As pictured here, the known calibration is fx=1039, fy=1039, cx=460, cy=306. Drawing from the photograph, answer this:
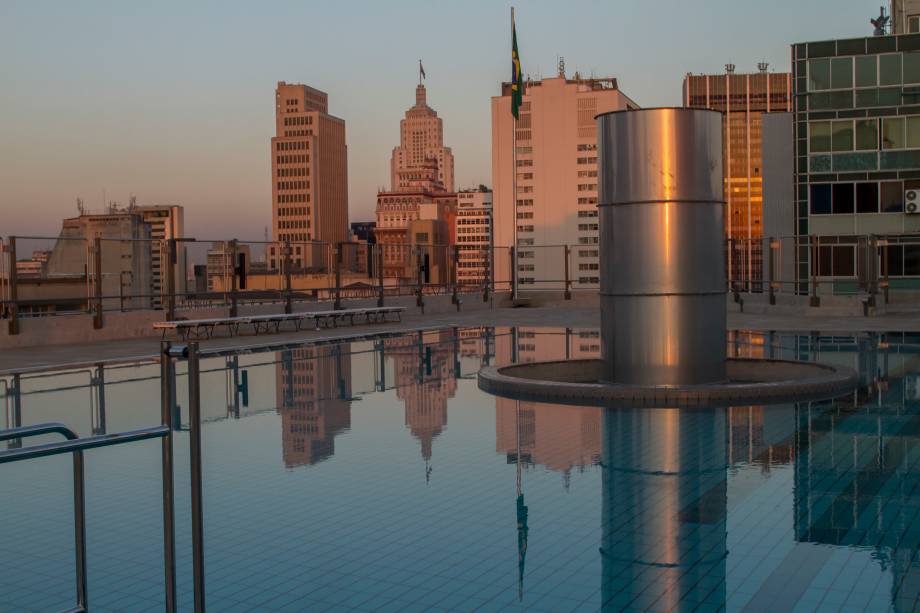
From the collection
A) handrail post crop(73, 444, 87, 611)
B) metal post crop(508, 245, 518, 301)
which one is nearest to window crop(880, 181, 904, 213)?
metal post crop(508, 245, 518, 301)

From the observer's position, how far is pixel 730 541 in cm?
588

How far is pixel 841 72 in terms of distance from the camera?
40500 millimetres

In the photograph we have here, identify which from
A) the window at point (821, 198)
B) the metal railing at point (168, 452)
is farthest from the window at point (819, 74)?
the metal railing at point (168, 452)

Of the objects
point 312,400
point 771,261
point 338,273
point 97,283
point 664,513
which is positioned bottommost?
point 664,513

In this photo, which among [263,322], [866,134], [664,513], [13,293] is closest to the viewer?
[664,513]

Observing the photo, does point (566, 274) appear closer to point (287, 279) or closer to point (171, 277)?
point (287, 279)

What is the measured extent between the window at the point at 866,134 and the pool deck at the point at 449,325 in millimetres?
13900

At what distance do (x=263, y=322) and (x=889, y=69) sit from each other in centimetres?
2885

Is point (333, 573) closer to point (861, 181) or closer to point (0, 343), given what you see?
point (0, 343)

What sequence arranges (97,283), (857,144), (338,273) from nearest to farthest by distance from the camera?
(97,283) → (338,273) → (857,144)

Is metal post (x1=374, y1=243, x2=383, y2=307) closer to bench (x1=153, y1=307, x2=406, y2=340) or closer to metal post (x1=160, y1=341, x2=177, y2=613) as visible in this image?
bench (x1=153, y1=307, x2=406, y2=340)

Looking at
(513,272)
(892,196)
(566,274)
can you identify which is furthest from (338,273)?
(892,196)

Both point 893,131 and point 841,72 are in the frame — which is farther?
point 841,72

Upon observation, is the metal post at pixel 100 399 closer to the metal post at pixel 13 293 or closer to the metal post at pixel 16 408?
the metal post at pixel 16 408
